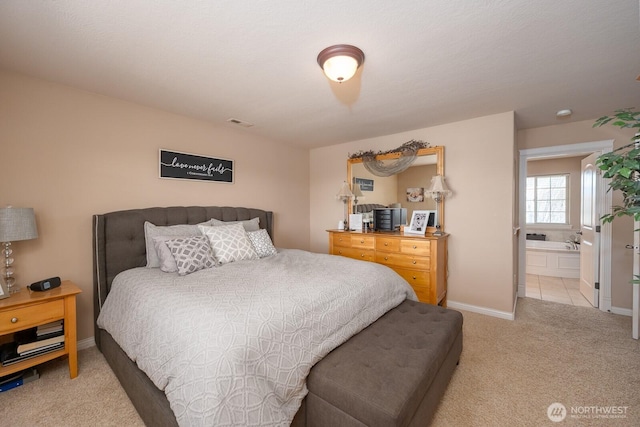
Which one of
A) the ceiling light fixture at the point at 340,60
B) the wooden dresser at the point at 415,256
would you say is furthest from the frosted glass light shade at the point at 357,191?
the ceiling light fixture at the point at 340,60

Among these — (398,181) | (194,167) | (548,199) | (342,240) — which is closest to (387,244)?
(342,240)

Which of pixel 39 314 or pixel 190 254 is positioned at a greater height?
pixel 190 254

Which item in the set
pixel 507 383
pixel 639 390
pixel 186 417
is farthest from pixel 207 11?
pixel 639 390

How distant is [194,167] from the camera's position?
3209 millimetres

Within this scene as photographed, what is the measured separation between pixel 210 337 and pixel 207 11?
Answer: 1.71 metres

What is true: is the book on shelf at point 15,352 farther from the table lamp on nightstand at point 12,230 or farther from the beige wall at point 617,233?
the beige wall at point 617,233

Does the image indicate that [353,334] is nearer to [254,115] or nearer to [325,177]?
[254,115]

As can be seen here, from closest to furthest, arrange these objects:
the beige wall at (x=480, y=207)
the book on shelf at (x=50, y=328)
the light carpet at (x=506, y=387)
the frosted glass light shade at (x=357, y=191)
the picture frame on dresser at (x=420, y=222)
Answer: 1. the light carpet at (x=506, y=387)
2. the book on shelf at (x=50, y=328)
3. the beige wall at (x=480, y=207)
4. the picture frame on dresser at (x=420, y=222)
5. the frosted glass light shade at (x=357, y=191)

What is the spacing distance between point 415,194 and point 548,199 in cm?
421

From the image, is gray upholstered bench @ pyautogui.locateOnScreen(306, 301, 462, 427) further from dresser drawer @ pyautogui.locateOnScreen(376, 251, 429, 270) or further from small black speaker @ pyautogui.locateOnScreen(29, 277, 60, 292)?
small black speaker @ pyautogui.locateOnScreen(29, 277, 60, 292)

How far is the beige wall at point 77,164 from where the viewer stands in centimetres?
215

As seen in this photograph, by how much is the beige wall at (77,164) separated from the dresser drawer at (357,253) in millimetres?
1972

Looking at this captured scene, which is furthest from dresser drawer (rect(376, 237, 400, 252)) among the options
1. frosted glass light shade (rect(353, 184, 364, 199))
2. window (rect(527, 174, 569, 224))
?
window (rect(527, 174, 569, 224))

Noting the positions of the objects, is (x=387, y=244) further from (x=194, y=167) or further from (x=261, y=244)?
(x=194, y=167)
